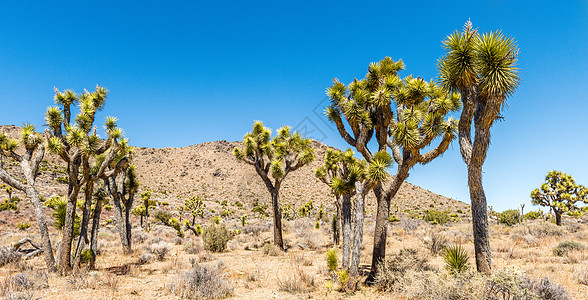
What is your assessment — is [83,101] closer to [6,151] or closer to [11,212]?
[6,151]

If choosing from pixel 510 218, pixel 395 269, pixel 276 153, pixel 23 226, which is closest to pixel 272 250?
pixel 276 153

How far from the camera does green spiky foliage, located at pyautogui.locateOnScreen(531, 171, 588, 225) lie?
24.2 metres

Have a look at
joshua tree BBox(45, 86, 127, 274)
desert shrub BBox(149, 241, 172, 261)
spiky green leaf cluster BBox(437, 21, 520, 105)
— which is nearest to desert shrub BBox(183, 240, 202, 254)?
desert shrub BBox(149, 241, 172, 261)

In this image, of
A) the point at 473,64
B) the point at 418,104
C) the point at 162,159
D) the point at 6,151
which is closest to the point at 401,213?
the point at 418,104

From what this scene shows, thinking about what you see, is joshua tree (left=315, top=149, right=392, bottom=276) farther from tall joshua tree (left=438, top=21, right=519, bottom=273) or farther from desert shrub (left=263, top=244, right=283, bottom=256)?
desert shrub (left=263, top=244, right=283, bottom=256)

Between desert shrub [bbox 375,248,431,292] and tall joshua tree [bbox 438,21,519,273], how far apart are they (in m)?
1.67

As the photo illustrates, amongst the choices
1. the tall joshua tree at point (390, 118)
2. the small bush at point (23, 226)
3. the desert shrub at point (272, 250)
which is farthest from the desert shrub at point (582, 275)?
the small bush at point (23, 226)

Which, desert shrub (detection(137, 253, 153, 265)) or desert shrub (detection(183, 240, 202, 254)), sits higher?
desert shrub (detection(137, 253, 153, 265))

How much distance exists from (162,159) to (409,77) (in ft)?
231

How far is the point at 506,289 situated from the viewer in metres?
5.18

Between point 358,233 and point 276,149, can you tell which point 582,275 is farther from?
point 276,149

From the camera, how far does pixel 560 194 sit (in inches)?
966

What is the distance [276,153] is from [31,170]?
1007cm

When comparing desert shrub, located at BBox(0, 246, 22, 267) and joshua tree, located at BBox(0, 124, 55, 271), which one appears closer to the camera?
joshua tree, located at BBox(0, 124, 55, 271)
